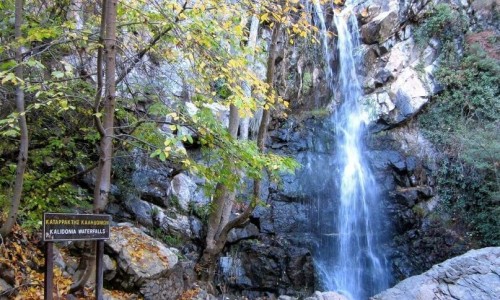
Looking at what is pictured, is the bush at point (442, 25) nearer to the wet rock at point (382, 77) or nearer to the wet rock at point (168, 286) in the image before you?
the wet rock at point (382, 77)

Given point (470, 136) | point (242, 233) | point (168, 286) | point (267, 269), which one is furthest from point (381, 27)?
point (168, 286)

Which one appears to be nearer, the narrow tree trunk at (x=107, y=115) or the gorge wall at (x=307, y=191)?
the narrow tree trunk at (x=107, y=115)

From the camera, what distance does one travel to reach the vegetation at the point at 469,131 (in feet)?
34.1

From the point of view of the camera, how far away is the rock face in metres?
6.23

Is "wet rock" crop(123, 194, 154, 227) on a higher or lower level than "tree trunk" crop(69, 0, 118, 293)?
lower

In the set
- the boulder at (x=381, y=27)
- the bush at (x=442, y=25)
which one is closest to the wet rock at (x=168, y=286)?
the boulder at (x=381, y=27)

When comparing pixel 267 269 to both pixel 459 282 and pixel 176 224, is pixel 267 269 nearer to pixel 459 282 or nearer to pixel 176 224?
pixel 176 224

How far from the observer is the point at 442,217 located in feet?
36.9

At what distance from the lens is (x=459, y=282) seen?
6.44m

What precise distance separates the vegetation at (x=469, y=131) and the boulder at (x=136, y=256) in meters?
8.14

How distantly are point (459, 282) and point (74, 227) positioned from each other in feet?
19.3

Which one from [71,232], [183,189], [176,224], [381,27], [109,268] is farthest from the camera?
[381,27]

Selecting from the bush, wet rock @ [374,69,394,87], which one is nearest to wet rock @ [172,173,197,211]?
wet rock @ [374,69,394,87]

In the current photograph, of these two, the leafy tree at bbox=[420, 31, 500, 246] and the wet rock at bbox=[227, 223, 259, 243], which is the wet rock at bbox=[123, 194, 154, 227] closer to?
the wet rock at bbox=[227, 223, 259, 243]
